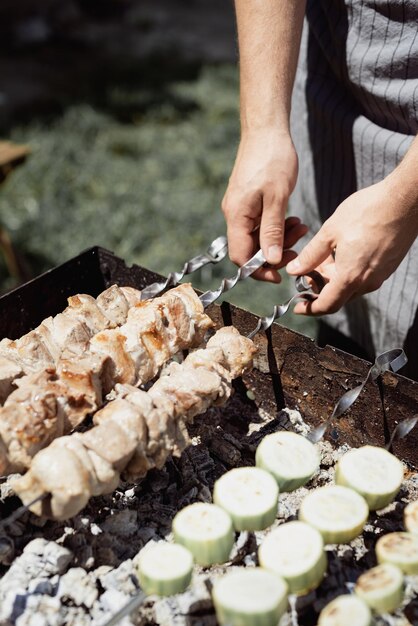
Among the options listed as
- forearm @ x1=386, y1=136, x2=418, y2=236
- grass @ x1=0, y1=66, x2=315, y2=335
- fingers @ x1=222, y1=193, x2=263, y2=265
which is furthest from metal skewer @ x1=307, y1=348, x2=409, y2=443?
grass @ x1=0, y1=66, x2=315, y2=335

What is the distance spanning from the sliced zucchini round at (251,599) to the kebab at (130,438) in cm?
39

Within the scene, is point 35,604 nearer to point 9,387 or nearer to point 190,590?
point 190,590

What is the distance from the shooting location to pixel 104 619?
170 centimetres

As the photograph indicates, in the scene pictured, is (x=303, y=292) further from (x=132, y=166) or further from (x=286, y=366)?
(x=132, y=166)

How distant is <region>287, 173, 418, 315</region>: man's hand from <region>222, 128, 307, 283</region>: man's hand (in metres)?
0.21

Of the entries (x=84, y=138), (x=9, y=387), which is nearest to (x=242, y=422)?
(x=9, y=387)

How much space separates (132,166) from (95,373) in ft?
15.9

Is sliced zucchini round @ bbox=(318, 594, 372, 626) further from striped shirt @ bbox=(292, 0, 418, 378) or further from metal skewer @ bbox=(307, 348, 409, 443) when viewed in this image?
striped shirt @ bbox=(292, 0, 418, 378)

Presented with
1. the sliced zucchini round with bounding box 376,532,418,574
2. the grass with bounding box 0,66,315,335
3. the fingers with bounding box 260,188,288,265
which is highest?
the fingers with bounding box 260,188,288,265

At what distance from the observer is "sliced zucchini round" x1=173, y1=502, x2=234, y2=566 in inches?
63.0

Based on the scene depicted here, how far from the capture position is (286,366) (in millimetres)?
2393

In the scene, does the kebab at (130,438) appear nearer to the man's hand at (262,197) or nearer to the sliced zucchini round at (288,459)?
the sliced zucchini round at (288,459)

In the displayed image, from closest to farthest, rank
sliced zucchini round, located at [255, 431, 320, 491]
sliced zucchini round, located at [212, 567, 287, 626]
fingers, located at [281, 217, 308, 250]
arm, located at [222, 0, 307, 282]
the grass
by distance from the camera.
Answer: sliced zucchini round, located at [212, 567, 287, 626]
sliced zucchini round, located at [255, 431, 320, 491]
arm, located at [222, 0, 307, 282]
fingers, located at [281, 217, 308, 250]
the grass

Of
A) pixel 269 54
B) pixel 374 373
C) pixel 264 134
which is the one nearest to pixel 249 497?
pixel 374 373
